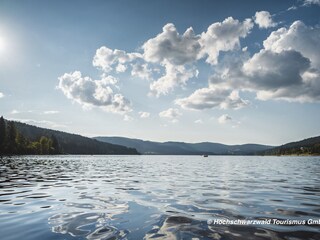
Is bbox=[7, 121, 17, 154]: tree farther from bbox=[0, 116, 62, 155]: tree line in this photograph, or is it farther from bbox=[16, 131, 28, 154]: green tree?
bbox=[16, 131, 28, 154]: green tree

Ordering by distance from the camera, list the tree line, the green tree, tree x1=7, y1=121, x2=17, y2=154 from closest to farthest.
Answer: the tree line < tree x1=7, y1=121, x2=17, y2=154 < the green tree

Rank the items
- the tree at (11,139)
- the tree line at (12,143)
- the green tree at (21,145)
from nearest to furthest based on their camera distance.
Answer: the tree line at (12,143) → the tree at (11,139) → the green tree at (21,145)

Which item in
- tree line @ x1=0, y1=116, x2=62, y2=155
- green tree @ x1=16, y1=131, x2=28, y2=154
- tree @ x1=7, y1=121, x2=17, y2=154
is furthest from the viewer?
green tree @ x1=16, y1=131, x2=28, y2=154

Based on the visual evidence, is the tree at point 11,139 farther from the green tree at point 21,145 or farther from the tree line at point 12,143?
the green tree at point 21,145

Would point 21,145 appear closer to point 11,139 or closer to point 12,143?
point 11,139

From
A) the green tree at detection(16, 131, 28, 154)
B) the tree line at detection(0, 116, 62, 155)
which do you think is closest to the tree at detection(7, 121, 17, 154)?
the tree line at detection(0, 116, 62, 155)

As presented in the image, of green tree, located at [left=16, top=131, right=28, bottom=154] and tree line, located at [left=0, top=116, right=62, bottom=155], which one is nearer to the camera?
tree line, located at [left=0, top=116, right=62, bottom=155]

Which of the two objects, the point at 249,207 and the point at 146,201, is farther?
the point at 146,201

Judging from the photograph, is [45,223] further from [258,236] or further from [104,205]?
[258,236]

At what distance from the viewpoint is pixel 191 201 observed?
57.7 feet

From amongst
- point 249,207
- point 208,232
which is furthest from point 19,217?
point 249,207

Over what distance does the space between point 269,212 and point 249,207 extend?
1.44 metres

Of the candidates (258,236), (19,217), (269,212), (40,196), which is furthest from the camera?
(40,196)

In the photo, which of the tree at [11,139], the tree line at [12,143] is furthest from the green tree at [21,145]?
the tree at [11,139]
